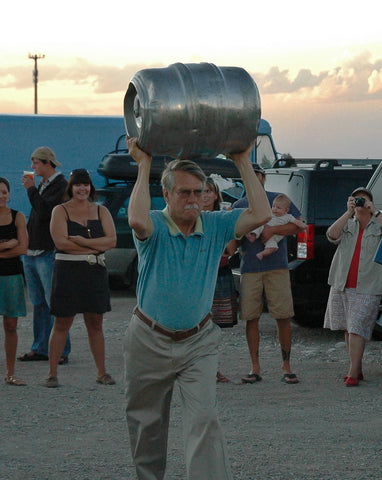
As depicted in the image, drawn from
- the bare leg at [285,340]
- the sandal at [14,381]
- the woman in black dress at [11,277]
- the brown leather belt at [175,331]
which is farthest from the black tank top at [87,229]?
the brown leather belt at [175,331]

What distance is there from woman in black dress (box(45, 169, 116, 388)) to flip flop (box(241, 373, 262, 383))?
1.15 meters

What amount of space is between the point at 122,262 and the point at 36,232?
5656mm

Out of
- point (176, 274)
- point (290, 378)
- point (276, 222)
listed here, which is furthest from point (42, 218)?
point (176, 274)

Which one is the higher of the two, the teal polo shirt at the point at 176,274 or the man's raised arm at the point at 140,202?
the man's raised arm at the point at 140,202

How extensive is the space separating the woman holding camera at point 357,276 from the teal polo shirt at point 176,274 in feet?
13.6

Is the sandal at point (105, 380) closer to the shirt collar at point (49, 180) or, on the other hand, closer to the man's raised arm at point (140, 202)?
the shirt collar at point (49, 180)

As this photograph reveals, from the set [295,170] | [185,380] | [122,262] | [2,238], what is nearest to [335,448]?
[185,380]

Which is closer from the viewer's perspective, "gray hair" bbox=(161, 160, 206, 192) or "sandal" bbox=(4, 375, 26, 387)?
"gray hair" bbox=(161, 160, 206, 192)

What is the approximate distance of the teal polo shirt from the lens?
4816mm

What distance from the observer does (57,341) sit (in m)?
8.63

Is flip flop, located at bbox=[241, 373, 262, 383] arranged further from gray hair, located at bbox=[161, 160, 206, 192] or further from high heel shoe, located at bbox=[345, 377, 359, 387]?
gray hair, located at bbox=[161, 160, 206, 192]

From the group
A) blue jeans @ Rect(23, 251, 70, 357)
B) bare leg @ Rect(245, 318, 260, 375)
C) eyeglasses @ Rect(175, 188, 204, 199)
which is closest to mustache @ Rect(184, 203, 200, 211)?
eyeglasses @ Rect(175, 188, 204, 199)

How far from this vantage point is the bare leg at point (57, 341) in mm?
8578

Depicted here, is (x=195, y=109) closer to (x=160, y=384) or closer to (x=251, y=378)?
(x=160, y=384)
